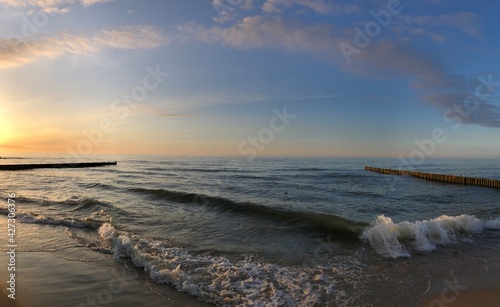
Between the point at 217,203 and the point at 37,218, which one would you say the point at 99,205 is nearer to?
the point at 37,218

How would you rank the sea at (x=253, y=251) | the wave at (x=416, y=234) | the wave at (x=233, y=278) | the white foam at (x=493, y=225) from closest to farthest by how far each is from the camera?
1. the wave at (x=233, y=278)
2. the sea at (x=253, y=251)
3. the wave at (x=416, y=234)
4. the white foam at (x=493, y=225)

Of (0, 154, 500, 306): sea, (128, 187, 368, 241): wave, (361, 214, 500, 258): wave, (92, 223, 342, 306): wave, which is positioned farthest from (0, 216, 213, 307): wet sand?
(128, 187, 368, 241): wave

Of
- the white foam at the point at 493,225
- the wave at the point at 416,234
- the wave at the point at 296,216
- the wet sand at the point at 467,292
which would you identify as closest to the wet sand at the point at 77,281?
the wet sand at the point at 467,292

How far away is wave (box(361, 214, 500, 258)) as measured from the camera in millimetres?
10125

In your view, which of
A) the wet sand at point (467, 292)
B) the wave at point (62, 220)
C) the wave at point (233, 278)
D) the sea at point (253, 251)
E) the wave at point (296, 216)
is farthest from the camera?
the wave at point (62, 220)

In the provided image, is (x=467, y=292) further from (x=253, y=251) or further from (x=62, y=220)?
(x=62, y=220)

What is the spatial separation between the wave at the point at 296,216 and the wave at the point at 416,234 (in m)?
0.93

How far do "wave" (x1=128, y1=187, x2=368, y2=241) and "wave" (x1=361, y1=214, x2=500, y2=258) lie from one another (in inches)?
36.7

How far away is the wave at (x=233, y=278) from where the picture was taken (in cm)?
642

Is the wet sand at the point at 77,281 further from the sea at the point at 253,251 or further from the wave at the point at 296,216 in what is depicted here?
the wave at the point at 296,216

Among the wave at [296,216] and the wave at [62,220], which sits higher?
the wave at [62,220]

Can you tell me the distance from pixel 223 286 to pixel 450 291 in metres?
4.94

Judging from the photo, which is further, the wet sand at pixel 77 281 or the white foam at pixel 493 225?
the white foam at pixel 493 225

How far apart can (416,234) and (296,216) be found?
18.4 ft
